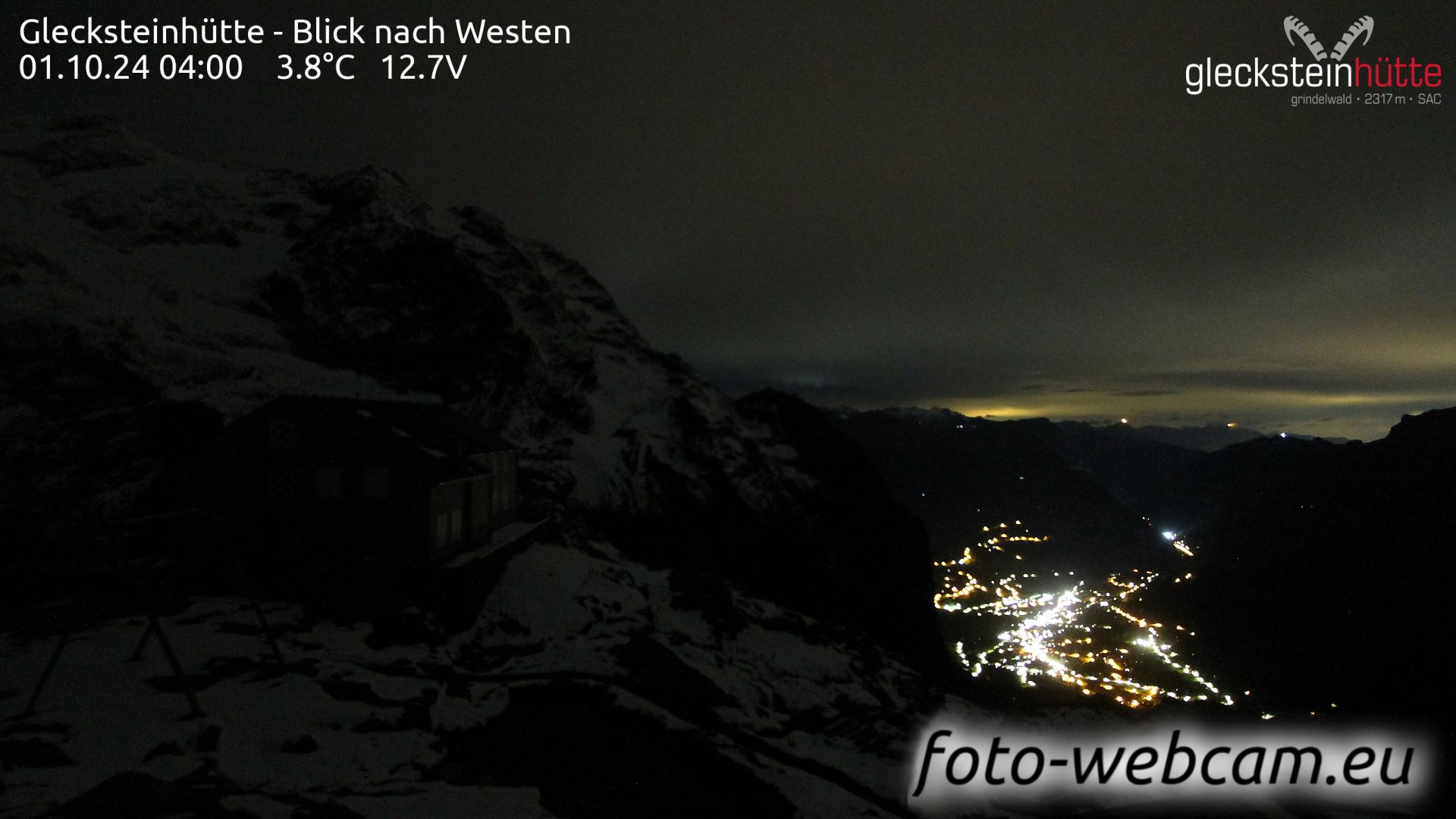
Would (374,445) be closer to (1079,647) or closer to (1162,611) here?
(1079,647)

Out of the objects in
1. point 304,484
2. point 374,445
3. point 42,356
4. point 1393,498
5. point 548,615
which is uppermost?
point 42,356

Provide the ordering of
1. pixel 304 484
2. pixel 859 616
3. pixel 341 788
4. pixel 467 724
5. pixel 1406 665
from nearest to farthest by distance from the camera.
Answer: pixel 341 788 → pixel 467 724 → pixel 304 484 → pixel 859 616 → pixel 1406 665

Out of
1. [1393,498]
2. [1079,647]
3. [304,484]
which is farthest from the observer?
[1393,498]

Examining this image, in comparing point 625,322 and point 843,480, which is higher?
point 625,322

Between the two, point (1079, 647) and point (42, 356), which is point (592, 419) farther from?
point (1079, 647)

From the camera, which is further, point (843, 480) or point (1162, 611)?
point (1162, 611)

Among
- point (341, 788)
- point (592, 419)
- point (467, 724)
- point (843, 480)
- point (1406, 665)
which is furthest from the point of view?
point (1406, 665)

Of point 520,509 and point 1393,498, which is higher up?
point 520,509

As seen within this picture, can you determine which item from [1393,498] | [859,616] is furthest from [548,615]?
[1393,498]

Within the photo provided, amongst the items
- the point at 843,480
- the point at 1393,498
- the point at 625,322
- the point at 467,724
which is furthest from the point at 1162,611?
the point at 467,724
